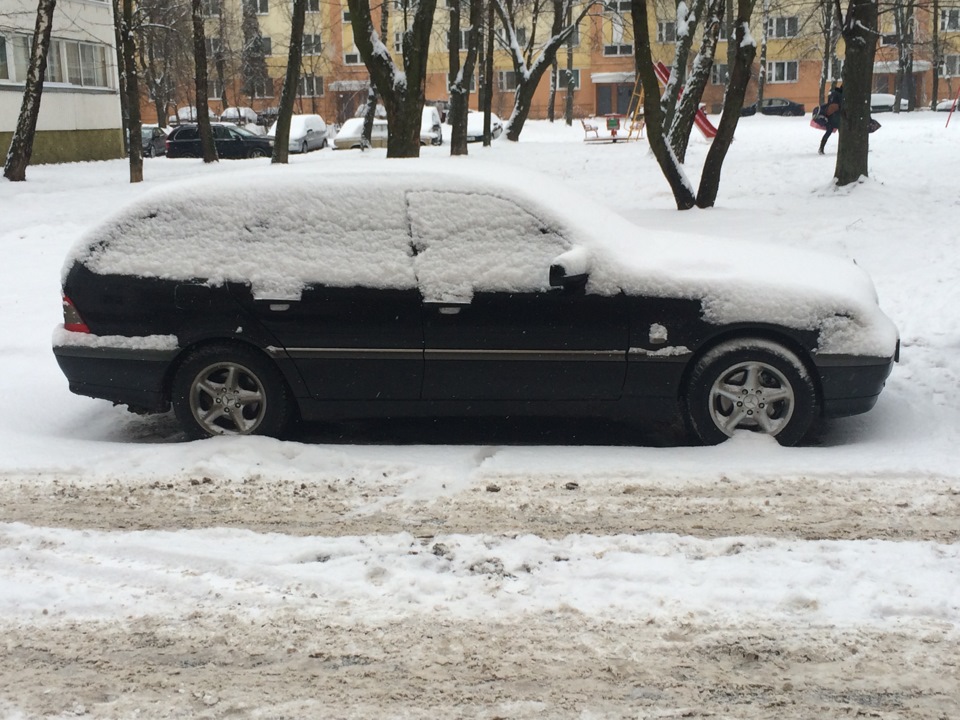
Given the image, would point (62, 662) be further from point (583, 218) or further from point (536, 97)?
point (536, 97)

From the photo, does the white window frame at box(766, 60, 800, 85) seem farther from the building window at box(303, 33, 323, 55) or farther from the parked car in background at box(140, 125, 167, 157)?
the parked car in background at box(140, 125, 167, 157)

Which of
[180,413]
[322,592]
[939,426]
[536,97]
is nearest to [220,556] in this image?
[322,592]

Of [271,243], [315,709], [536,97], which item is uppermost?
[536,97]

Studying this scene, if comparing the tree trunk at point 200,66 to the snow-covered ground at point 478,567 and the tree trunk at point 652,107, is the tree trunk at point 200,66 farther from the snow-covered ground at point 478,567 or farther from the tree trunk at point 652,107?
the snow-covered ground at point 478,567

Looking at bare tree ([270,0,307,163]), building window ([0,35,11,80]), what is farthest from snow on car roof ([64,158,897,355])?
building window ([0,35,11,80])

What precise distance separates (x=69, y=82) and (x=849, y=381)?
1314 inches

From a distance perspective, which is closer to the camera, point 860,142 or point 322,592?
point 322,592

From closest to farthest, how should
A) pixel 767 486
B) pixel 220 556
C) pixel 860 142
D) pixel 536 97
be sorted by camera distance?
pixel 220 556, pixel 767 486, pixel 860 142, pixel 536 97

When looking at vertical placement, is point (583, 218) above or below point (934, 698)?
above

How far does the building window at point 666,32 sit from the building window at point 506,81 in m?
10.7

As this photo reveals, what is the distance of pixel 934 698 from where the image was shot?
Answer: 3.45m

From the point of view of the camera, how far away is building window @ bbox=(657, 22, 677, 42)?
68062 millimetres

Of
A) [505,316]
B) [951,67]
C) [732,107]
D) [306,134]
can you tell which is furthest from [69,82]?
[951,67]

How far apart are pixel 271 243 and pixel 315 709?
3.30m
